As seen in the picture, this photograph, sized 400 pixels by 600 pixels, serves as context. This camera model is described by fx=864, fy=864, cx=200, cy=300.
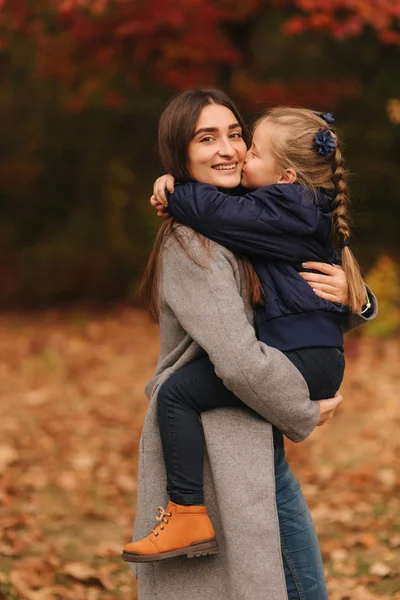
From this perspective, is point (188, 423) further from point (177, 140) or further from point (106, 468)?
point (106, 468)

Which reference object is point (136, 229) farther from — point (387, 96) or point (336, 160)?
point (336, 160)

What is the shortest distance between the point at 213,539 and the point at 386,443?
4247 millimetres

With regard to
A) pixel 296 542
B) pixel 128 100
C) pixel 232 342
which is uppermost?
pixel 128 100

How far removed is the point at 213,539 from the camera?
263cm

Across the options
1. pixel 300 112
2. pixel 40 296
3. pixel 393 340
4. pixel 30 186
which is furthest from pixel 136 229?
pixel 300 112

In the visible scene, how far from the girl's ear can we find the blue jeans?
32.4 inches

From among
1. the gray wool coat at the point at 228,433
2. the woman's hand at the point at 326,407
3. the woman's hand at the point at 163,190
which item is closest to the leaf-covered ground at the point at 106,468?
the gray wool coat at the point at 228,433

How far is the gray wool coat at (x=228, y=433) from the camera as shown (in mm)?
2562

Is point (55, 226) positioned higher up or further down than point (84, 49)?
further down

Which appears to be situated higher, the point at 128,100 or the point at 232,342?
the point at 128,100

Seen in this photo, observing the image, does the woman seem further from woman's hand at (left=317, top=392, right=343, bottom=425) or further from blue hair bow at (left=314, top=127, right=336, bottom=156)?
blue hair bow at (left=314, top=127, right=336, bottom=156)

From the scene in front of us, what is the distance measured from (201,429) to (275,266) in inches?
22.2

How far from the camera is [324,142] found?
9.04 feet

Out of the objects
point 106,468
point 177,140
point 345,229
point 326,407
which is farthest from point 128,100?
point 326,407
